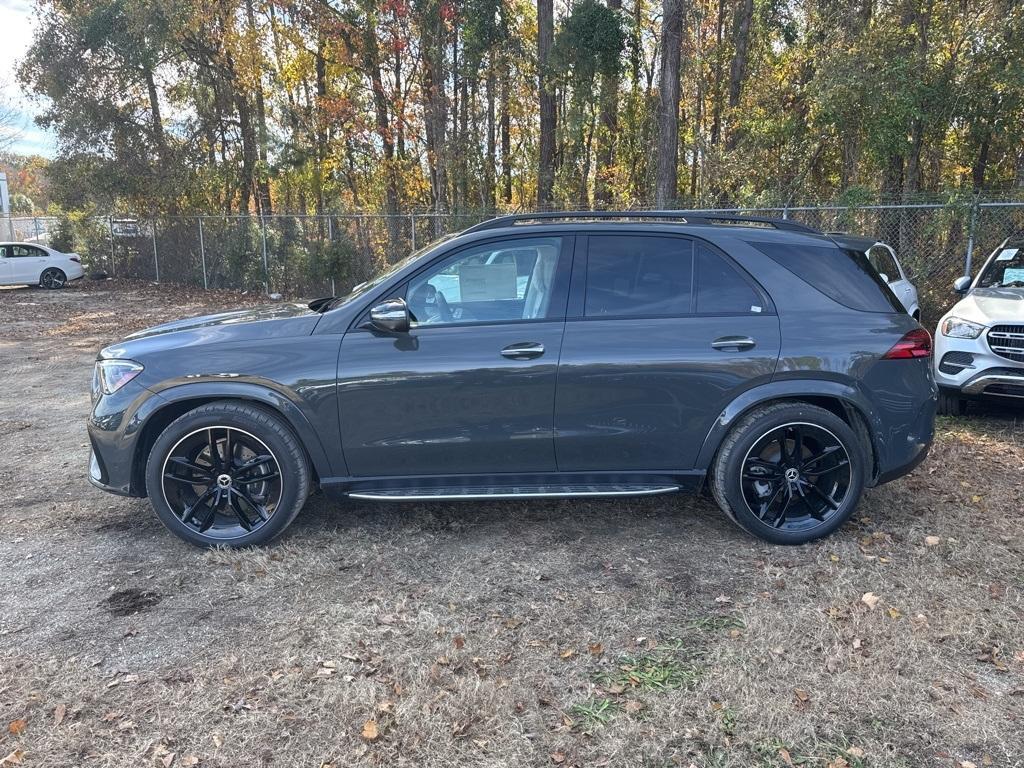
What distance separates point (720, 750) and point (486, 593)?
1.40 metres

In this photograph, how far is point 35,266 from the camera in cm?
2012

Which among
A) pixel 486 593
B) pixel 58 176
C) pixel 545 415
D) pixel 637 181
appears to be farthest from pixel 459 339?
pixel 58 176

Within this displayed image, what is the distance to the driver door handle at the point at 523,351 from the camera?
155 inches

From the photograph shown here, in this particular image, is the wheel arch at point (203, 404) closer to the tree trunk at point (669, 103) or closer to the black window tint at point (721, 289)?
the black window tint at point (721, 289)

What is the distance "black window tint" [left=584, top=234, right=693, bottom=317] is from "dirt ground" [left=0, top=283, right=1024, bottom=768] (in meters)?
1.35

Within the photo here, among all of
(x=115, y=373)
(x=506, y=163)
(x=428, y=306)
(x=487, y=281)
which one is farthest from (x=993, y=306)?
(x=506, y=163)

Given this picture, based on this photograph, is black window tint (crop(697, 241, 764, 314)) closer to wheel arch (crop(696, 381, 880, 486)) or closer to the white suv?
wheel arch (crop(696, 381, 880, 486))

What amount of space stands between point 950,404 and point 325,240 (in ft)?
44.8

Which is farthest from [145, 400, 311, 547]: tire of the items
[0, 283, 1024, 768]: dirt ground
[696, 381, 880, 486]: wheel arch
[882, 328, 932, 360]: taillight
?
[882, 328, 932, 360]: taillight

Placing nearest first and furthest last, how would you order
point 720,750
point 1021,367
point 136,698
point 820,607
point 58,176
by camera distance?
point 720,750
point 136,698
point 820,607
point 1021,367
point 58,176

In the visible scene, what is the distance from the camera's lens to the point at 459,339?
398 centimetres

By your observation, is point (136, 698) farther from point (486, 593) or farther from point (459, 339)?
point (459, 339)

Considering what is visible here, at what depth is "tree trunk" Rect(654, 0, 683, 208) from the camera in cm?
1428

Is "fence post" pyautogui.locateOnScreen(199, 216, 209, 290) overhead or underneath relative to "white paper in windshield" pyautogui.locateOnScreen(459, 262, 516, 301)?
overhead
